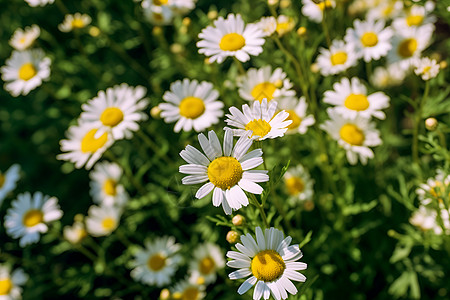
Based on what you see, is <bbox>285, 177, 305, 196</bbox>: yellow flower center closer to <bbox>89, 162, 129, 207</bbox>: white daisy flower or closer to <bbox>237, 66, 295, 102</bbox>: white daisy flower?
<bbox>237, 66, 295, 102</bbox>: white daisy flower

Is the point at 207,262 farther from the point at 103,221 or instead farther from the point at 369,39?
the point at 369,39

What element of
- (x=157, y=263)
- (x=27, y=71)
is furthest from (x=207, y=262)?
(x=27, y=71)

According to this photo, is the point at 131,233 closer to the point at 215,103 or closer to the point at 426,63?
the point at 215,103

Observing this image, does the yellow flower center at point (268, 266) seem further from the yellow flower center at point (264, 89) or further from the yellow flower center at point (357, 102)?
the yellow flower center at point (357, 102)

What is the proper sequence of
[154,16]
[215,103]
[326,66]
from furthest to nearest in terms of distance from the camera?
[154,16], [326,66], [215,103]

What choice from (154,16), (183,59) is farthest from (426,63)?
(154,16)

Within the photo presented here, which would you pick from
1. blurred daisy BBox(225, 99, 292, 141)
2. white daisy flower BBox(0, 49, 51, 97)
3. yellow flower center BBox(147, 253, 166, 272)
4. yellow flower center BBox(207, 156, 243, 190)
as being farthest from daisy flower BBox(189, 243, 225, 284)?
white daisy flower BBox(0, 49, 51, 97)
